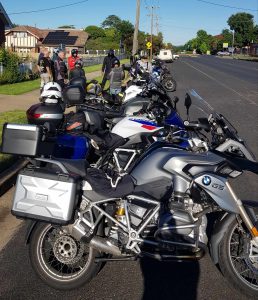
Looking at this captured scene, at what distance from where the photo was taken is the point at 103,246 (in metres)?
3.40

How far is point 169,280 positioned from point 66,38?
83.7 m

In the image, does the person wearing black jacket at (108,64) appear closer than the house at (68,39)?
Yes

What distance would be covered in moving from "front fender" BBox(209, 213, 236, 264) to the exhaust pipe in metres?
0.77

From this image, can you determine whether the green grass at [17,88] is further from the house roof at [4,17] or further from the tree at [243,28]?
the tree at [243,28]

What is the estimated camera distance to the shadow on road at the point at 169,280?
140 inches

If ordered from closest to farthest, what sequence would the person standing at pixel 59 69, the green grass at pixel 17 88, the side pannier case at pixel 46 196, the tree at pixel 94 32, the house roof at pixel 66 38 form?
the side pannier case at pixel 46 196, the person standing at pixel 59 69, the green grass at pixel 17 88, the house roof at pixel 66 38, the tree at pixel 94 32

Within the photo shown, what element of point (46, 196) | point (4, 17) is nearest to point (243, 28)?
point (4, 17)

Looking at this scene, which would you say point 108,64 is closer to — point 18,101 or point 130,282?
point 18,101

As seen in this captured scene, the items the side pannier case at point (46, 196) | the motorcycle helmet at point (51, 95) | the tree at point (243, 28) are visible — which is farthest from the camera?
the tree at point (243, 28)

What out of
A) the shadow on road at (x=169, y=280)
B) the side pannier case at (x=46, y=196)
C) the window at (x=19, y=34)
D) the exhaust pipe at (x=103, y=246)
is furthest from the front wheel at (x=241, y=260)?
the window at (x=19, y=34)

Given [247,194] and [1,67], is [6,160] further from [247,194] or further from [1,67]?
[1,67]

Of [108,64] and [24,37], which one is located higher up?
[24,37]

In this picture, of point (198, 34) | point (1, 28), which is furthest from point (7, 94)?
point (198, 34)

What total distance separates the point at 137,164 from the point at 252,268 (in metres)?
1.28
